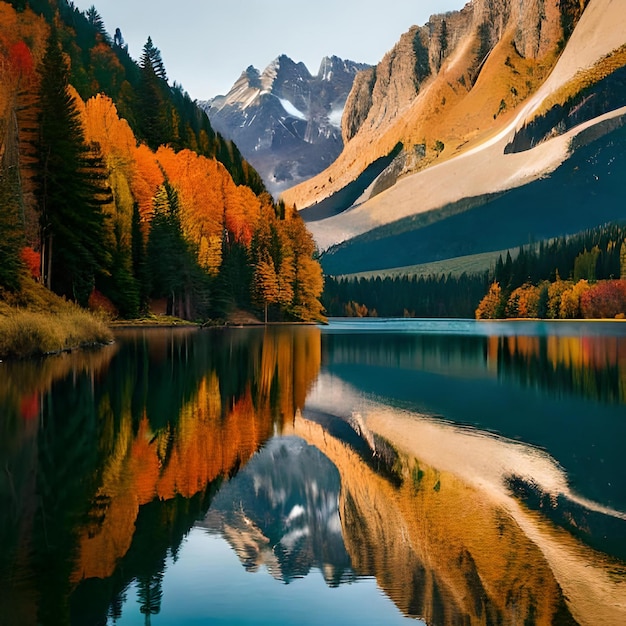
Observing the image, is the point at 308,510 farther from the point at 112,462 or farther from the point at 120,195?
the point at 120,195

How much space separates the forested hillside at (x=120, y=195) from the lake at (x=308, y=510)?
2474cm

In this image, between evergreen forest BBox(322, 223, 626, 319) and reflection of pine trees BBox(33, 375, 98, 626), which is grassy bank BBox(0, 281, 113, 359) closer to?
reflection of pine trees BBox(33, 375, 98, 626)

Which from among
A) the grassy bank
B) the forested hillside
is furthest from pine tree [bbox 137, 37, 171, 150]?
the grassy bank

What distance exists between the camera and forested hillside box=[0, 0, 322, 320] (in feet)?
152

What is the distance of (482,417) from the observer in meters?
15.8

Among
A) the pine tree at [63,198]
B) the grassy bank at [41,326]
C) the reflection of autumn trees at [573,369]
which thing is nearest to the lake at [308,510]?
the reflection of autumn trees at [573,369]

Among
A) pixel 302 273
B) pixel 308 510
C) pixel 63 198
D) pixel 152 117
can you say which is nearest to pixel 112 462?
pixel 308 510

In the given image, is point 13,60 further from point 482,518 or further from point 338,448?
point 482,518

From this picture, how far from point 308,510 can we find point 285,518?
39 cm

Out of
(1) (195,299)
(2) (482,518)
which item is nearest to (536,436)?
(2) (482,518)

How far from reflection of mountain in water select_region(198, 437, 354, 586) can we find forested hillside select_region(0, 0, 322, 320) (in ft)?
93.4

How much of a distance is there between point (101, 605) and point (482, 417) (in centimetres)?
1145

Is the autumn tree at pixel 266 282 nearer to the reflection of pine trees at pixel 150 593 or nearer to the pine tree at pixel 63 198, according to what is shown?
the pine tree at pixel 63 198

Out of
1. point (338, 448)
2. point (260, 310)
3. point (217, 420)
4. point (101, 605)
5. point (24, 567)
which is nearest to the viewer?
point (101, 605)
